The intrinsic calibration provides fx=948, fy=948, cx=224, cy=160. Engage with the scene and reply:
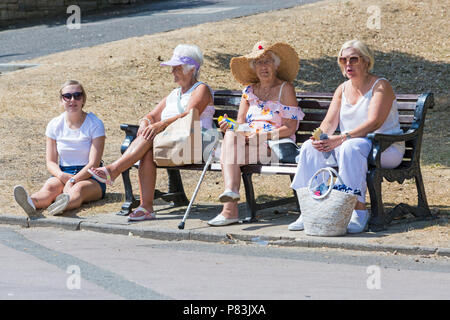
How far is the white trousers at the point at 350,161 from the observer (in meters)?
7.42

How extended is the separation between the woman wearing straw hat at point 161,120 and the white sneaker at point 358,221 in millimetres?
1664

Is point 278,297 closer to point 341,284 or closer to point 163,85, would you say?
point 341,284

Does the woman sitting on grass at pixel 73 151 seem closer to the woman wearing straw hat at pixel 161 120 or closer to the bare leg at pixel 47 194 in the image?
the bare leg at pixel 47 194

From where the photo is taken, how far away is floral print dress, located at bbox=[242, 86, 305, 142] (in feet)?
27.1

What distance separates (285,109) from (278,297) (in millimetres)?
3011

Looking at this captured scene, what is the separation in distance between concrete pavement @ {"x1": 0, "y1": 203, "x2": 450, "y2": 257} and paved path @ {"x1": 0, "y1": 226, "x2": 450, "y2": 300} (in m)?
0.11

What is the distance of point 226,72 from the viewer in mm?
15875

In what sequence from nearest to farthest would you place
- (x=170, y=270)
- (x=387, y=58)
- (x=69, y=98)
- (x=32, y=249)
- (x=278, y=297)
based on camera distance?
(x=278, y=297) < (x=170, y=270) < (x=32, y=249) < (x=69, y=98) < (x=387, y=58)

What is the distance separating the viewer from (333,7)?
63.5 ft

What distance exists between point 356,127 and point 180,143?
155 cm

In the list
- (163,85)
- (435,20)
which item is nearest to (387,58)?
(435,20)

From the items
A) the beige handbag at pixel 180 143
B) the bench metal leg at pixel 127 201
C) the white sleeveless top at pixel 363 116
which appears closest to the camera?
the white sleeveless top at pixel 363 116

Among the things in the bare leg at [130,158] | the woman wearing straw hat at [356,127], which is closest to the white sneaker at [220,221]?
the woman wearing straw hat at [356,127]

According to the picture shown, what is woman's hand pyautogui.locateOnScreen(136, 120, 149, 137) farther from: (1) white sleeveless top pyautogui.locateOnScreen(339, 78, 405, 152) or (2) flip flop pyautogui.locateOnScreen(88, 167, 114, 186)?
(1) white sleeveless top pyautogui.locateOnScreen(339, 78, 405, 152)
